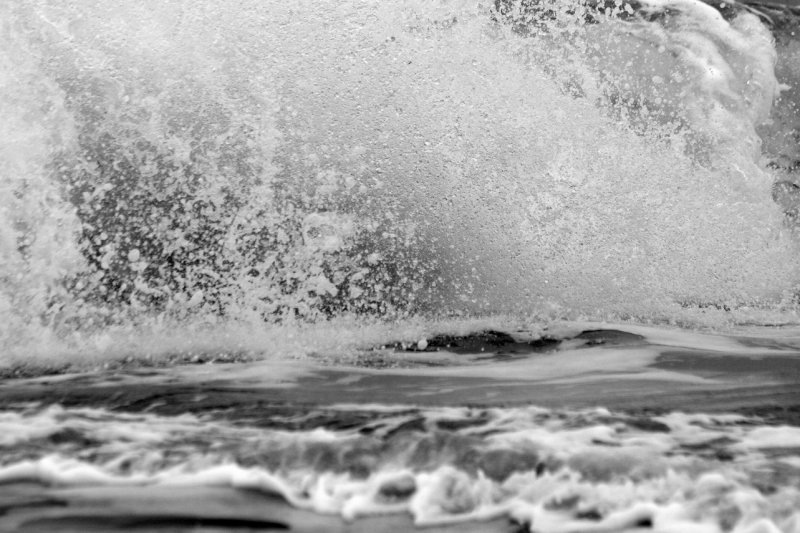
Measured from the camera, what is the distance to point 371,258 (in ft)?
13.0

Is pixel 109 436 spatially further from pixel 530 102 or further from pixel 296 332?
pixel 530 102

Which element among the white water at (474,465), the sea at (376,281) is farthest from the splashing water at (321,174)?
the white water at (474,465)

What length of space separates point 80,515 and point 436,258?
104 inches

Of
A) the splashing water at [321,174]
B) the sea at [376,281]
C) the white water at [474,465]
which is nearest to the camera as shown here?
the white water at [474,465]

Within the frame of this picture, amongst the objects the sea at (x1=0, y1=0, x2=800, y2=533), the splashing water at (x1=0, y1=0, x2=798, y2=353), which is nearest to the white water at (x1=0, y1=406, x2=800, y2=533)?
the sea at (x1=0, y1=0, x2=800, y2=533)

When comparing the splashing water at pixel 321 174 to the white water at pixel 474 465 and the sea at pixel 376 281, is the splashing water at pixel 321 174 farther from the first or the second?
the white water at pixel 474 465

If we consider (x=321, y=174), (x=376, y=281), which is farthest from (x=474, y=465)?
(x=321, y=174)

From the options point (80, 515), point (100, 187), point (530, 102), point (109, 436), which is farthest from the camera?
point (530, 102)

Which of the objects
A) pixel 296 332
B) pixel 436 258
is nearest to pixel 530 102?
pixel 436 258

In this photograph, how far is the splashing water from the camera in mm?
3645

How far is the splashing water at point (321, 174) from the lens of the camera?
364cm

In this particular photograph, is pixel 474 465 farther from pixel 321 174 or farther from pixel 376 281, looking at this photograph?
pixel 321 174

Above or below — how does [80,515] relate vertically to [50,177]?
below

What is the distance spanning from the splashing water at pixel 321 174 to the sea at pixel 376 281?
0.01 m
